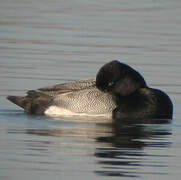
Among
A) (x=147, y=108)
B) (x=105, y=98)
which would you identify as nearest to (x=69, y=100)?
(x=105, y=98)

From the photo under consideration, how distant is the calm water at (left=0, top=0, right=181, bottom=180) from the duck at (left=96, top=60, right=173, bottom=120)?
0.31 meters

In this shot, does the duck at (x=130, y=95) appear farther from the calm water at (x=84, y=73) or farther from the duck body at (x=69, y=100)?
the calm water at (x=84, y=73)

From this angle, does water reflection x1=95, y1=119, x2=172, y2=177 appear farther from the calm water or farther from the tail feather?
the tail feather

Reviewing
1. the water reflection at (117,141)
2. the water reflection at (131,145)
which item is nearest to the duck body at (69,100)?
the water reflection at (117,141)

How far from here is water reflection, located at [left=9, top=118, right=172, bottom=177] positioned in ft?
35.2

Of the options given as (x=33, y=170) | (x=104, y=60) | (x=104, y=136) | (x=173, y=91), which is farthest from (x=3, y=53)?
(x=33, y=170)

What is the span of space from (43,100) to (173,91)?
237cm

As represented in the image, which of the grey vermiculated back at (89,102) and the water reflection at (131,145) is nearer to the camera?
the water reflection at (131,145)

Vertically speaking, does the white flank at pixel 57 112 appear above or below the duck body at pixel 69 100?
below

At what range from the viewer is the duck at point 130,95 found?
14094 mm

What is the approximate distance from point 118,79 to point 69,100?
2.69 feet

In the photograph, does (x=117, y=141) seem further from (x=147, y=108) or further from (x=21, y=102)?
(x=21, y=102)

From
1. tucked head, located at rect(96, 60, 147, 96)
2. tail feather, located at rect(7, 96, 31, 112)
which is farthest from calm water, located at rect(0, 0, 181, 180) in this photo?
tucked head, located at rect(96, 60, 147, 96)

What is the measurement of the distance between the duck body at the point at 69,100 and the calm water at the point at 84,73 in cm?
24
